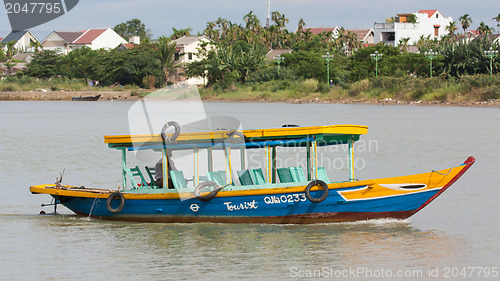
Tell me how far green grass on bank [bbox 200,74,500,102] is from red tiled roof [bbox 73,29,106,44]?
3243cm

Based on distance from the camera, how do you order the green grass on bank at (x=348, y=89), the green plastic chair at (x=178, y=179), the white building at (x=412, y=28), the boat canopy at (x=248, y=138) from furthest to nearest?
the white building at (x=412, y=28), the green grass on bank at (x=348, y=89), the green plastic chair at (x=178, y=179), the boat canopy at (x=248, y=138)

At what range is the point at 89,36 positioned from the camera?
11250 centimetres

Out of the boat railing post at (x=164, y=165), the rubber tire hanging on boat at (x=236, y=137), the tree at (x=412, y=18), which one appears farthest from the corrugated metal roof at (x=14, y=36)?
the rubber tire hanging on boat at (x=236, y=137)

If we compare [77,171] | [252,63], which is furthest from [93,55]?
[77,171]

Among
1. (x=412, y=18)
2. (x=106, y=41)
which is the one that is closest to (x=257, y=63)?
(x=106, y=41)

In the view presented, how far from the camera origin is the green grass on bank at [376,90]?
6338 cm

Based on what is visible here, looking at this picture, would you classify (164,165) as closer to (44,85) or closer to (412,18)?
(44,85)

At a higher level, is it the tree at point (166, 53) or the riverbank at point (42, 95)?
the tree at point (166, 53)

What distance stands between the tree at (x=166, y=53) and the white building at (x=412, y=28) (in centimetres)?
3326

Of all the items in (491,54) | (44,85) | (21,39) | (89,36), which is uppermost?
(21,39)

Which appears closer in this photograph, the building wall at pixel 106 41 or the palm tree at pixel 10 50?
the building wall at pixel 106 41

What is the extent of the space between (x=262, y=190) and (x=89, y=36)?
339 feet

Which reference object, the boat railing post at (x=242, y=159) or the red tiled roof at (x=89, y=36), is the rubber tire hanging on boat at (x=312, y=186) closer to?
the boat railing post at (x=242, y=159)

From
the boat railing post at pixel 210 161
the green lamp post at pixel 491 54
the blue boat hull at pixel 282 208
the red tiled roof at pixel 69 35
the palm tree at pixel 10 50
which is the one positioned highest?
the red tiled roof at pixel 69 35
